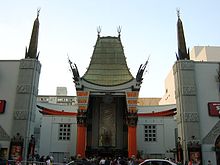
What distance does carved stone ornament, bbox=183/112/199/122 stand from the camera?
53.7 ft

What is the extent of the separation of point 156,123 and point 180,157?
9.01 m

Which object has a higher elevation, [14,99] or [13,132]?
[14,99]

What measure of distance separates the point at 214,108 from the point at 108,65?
11946mm

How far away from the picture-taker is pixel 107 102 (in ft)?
84.8

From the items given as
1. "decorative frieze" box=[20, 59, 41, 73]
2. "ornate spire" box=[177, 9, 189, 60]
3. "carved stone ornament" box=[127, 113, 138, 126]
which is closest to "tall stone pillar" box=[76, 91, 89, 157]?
"carved stone ornament" box=[127, 113, 138, 126]

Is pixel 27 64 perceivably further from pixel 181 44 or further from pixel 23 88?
pixel 181 44

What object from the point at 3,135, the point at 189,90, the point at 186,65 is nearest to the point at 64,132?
the point at 3,135

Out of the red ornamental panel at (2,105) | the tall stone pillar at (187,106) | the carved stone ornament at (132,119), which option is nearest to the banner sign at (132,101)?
the carved stone ornament at (132,119)

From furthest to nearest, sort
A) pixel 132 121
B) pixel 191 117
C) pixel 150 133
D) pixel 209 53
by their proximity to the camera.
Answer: pixel 209 53 → pixel 150 133 → pixel 132 121 → pixel 191 117

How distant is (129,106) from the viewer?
23234 millimetres

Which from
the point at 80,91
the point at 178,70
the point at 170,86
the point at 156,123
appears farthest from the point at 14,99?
the point at 170,86

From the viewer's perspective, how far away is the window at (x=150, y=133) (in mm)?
25156

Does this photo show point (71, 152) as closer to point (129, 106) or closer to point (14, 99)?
point (129, 106)

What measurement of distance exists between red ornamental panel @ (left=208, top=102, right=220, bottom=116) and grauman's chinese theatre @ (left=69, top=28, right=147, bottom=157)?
7.62 meters
